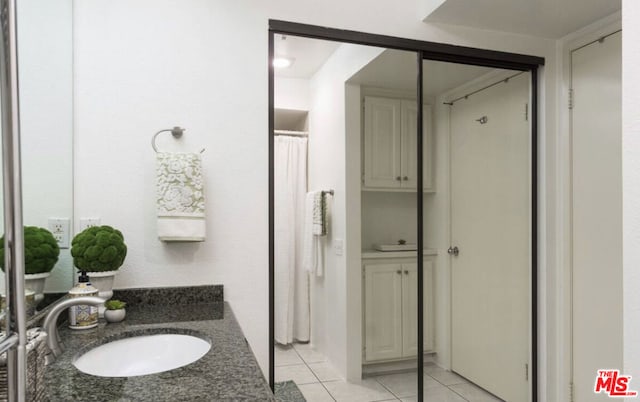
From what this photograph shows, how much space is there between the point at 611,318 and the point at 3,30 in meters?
2.57

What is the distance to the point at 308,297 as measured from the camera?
2088 mm

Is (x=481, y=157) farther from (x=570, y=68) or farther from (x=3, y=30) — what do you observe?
(x=3, y=30)

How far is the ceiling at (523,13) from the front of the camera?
2.07 meters

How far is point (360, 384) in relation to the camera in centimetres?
221

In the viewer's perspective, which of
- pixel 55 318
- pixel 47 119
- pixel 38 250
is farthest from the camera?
pixel 47 119

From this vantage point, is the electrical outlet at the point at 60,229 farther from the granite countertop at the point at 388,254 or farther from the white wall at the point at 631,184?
the white wall at the point at 631,184

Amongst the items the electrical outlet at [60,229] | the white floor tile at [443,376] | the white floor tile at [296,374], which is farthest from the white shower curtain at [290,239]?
the electrical outlet at [60,229]

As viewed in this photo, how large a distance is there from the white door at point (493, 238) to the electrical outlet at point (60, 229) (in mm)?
1856

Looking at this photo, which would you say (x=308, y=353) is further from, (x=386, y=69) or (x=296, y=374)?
(x=386, y=69)

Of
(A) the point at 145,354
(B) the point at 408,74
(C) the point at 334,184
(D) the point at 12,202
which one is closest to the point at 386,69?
(B) the point at 408,74

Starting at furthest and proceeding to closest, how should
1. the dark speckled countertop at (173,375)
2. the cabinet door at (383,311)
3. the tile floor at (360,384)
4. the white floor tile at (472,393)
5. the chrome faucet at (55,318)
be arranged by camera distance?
the white floor tile at (472,393)
the cabinet door at (383,311)
the tile floor at (360,384)
the chrome faucet at (55,318)
the dark speckled countertop at (173,375)

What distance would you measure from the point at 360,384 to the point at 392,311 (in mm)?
409

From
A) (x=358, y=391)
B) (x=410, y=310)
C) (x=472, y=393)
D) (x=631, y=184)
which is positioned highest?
(x=631, y=184)

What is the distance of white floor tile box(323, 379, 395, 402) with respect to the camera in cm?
215
